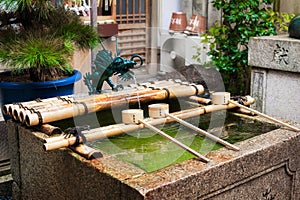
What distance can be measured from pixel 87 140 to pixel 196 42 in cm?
513

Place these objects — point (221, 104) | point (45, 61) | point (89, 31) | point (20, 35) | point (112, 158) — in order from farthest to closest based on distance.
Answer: point (89, 31) < point (20, 35) < point (45, 61) < point (221, 104) < point (112, 158)

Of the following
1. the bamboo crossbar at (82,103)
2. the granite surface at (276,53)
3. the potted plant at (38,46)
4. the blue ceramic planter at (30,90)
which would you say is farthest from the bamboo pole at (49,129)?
the granite surface at (276,53)

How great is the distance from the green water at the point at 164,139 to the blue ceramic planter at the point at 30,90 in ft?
1.74

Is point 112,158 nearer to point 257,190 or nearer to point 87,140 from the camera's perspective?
point 87,140

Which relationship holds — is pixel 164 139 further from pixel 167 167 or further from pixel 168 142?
pixel 167 167

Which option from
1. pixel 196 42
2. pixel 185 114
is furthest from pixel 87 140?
pixel 196 42

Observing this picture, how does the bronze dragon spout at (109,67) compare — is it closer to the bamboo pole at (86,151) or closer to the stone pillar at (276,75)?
the bamboo pole at (86,151)

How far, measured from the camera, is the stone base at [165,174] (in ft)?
5.13

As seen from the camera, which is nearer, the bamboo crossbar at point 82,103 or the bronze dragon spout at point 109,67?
the bamboo crossbar at point 82,103

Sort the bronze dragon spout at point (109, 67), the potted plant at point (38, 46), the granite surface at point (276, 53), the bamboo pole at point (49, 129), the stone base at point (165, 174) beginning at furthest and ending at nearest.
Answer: the granite surface at point (276, 53), the potted plant at point (38, 46), the bronze dragon spout at point (109, 67), the bamboo pole at point (49, 129), the stone base at point (165, 174)

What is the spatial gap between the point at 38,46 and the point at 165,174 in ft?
4.15

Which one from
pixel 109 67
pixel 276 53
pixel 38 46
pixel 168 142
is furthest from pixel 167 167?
pixel 276 53

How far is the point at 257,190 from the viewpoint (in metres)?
1.90

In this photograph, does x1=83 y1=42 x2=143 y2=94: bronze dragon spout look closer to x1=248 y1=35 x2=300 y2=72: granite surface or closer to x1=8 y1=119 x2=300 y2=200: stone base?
x1=8 y1=119 x2=300 y2=200: stone base
